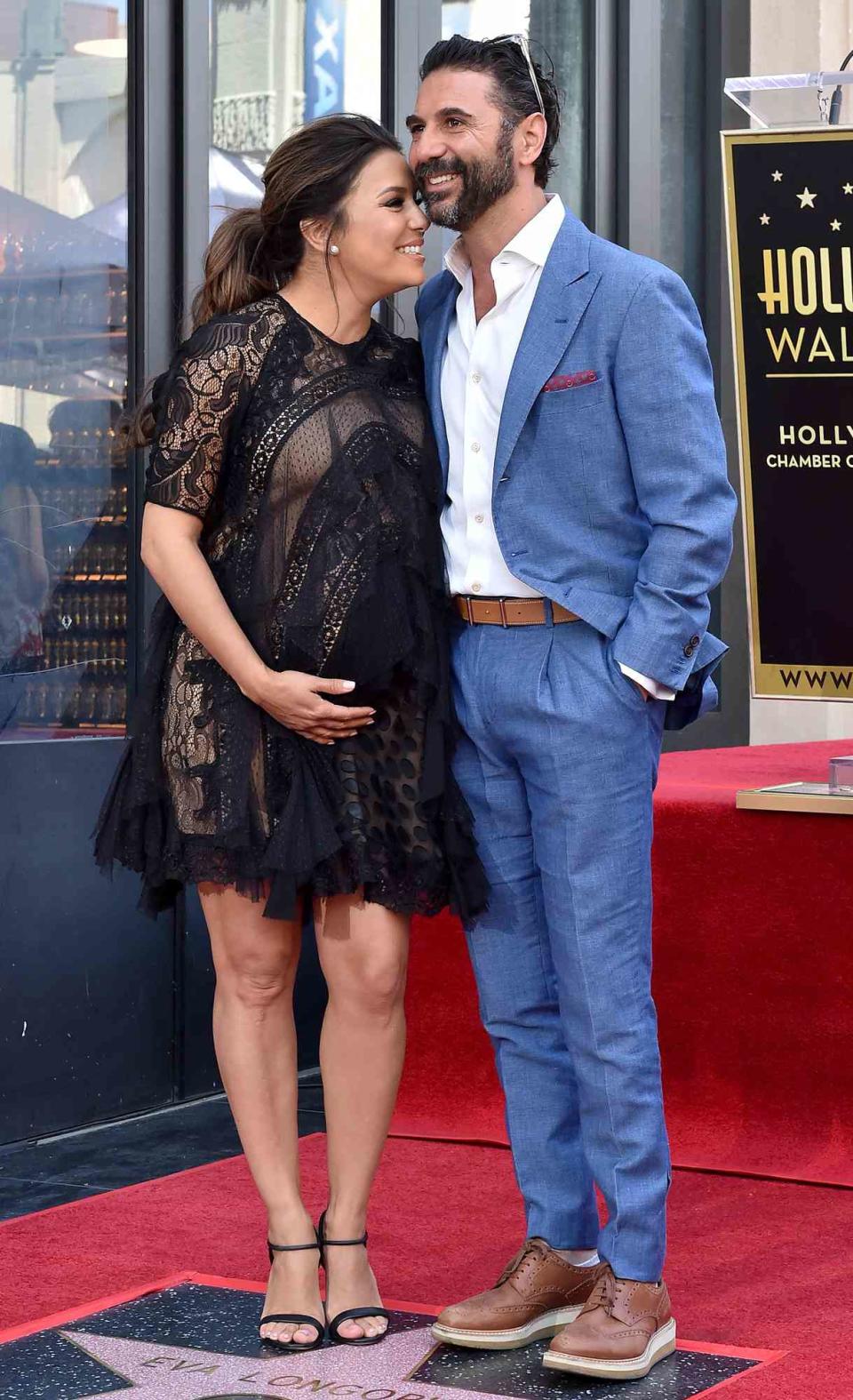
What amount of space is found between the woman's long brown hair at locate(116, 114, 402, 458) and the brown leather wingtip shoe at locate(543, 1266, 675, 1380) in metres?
1.29

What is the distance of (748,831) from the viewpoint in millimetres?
3369

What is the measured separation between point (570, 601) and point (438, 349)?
0.45m

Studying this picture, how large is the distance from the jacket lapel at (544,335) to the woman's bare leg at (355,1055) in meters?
0.64

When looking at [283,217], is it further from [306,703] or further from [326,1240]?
[326,1240]

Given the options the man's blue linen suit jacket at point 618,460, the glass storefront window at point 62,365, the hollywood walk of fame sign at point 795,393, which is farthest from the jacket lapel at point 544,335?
the glass storefront window at point 62,365

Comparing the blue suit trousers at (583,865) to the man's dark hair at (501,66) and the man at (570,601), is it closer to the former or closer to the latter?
the man at (570,601)

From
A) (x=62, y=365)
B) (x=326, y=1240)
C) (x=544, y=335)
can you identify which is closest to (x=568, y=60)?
(x=62, y=365)

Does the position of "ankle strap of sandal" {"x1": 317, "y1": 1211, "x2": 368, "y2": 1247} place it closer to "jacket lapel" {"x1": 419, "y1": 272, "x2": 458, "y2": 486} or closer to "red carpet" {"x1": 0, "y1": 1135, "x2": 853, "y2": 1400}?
"red carpet" {"x1": 0, "y1": 1135, "x2": 853, "y2": 1400}

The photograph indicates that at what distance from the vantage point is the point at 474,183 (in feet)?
8.09

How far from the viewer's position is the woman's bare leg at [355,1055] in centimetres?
254

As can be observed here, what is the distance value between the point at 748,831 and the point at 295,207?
56.9 inches

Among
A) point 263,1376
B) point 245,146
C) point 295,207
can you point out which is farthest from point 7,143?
point 263,1376

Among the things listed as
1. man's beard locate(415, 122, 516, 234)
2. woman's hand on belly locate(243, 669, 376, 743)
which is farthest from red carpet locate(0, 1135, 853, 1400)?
man's beard locate(415, 122, 516, 234)

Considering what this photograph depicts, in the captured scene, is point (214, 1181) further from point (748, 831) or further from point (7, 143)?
point (7, 143)
